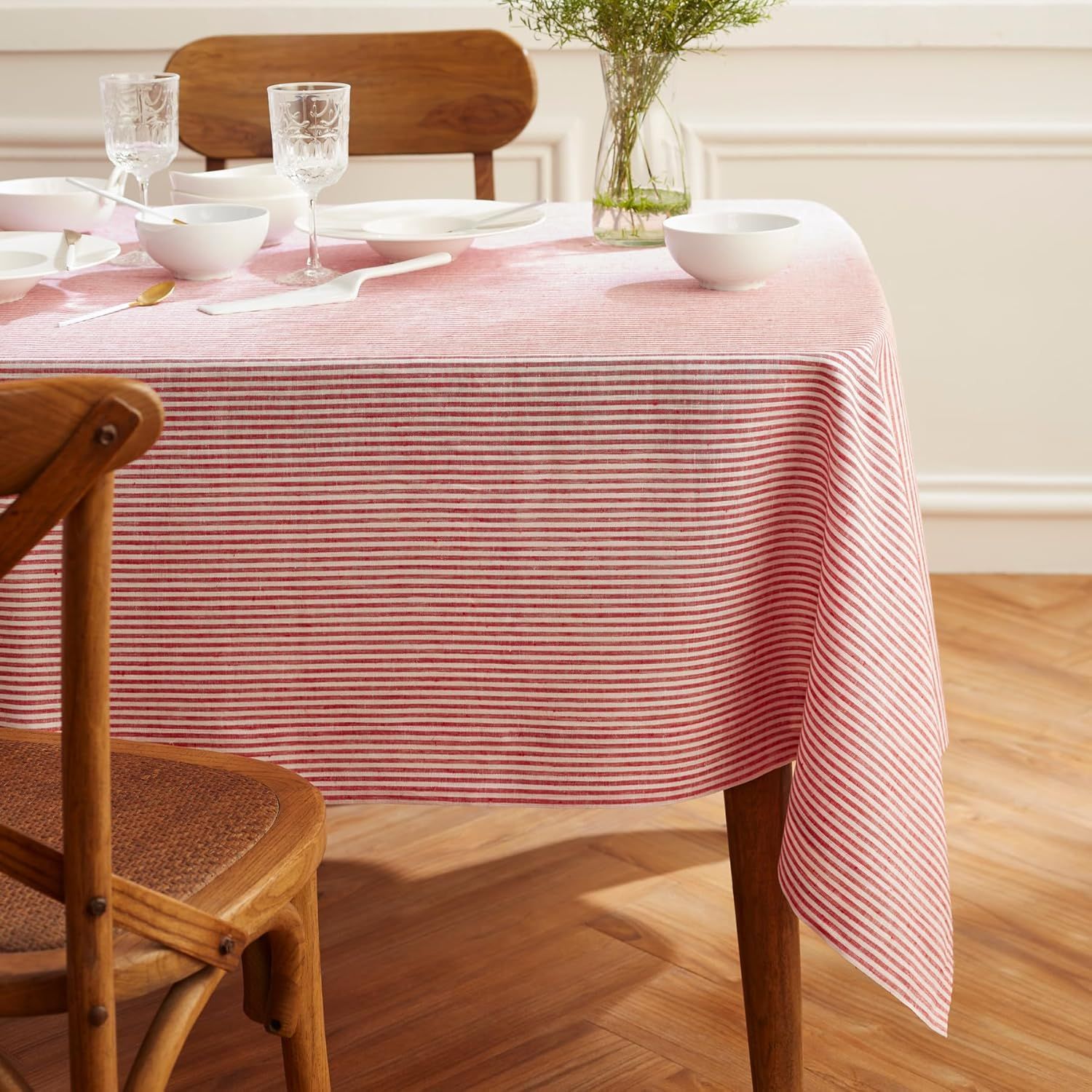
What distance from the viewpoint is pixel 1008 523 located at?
110 inches

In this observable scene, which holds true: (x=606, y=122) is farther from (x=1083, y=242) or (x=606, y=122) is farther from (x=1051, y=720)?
(x=1083, y=242)

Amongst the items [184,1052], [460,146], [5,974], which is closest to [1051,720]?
[460,146]

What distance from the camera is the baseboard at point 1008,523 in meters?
2.77

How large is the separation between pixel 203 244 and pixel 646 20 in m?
0.46

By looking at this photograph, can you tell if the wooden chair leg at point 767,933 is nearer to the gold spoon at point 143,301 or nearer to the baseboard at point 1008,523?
the gold spoon at point 143,301

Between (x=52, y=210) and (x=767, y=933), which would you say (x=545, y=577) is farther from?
(x=52, y=210)

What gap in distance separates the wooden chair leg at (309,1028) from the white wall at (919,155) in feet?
6.10

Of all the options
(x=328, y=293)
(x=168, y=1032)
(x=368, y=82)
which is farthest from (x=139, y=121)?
(x=168, y=1032)

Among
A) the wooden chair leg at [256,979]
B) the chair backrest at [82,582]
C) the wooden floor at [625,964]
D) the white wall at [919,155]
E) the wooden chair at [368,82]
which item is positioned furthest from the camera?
the white wall at [919,155]

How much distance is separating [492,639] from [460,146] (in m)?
1.12

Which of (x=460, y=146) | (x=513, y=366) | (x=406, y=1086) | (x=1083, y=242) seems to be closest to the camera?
(x=513, y=366)

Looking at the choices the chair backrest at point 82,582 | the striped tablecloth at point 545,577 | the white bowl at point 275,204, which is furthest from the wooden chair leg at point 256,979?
the white bowl at point 275,204

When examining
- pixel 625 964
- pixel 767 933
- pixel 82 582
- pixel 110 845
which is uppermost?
pixel 82 582

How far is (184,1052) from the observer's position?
4.87 ft
